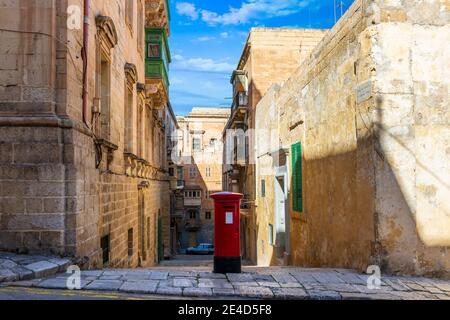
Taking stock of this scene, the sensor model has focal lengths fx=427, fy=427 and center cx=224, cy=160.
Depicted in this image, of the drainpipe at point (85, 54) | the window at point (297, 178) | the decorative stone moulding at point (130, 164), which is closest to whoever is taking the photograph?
the drainpipe at point (85, 54)

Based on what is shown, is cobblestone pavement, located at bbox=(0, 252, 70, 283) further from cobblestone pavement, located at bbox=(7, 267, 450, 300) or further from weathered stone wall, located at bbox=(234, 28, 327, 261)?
weathered stone wall, located at bbox=(234, 28, 327, 261)

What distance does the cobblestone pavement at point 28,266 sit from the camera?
5043mm

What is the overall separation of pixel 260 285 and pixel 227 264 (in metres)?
1.09

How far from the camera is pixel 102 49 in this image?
8516 mm

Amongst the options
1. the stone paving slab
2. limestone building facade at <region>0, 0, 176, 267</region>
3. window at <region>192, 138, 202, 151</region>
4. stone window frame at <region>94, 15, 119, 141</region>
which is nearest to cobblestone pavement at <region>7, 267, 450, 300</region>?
the stone paving slab

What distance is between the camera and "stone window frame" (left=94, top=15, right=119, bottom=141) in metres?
7.98

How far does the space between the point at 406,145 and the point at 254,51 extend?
56.8 feet

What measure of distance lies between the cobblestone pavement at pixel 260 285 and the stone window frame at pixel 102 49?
3.39 m

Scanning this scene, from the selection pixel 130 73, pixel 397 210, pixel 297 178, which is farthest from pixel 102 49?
pixel 397 210

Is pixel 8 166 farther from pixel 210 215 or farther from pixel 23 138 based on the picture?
pixel 210 215

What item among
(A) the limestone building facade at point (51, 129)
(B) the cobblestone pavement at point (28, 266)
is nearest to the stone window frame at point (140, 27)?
(A) the limestone building facade at point (51, 129)

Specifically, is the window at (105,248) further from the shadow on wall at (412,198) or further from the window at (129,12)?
the window at (129,12)

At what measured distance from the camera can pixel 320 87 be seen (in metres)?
9.27
